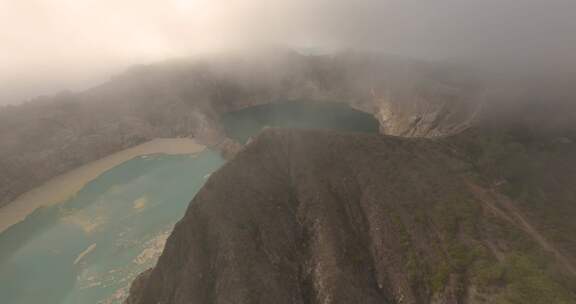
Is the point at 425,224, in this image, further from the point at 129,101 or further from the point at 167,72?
the point at 167,72

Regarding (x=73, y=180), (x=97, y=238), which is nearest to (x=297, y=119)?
(x=73, y=180)

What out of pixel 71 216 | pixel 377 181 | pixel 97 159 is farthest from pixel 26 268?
pixel 377 181

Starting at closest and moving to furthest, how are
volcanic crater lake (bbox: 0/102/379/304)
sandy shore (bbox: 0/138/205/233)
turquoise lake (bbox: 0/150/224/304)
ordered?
1. turquoise lake (bbox: 0/150/224/304)
2. volcanic crater lake (bbox: 0/102/379/304)
3. sandy shore (bbox: 0/138/205/233)

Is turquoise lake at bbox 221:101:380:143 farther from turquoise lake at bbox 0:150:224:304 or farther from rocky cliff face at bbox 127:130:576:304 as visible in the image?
rocky cliff face at bbox 127:130:576:304

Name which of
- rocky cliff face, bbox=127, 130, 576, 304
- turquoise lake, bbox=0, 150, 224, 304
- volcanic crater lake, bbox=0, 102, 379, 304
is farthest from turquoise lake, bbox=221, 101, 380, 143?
rocky cliff face, bbox=127, 130, 576, 304

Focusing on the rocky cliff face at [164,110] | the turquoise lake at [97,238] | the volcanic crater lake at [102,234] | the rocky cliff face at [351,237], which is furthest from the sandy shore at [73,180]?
the rocky cliff face at [351,237]

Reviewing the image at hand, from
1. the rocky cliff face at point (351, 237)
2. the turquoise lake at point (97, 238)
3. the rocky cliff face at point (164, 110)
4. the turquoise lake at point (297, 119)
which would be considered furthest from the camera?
the turquoise lake at point (297, 119)

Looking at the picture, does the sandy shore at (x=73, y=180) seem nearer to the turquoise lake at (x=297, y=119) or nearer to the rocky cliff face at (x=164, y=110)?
the rocky cliff face at (x=164, y=110)
